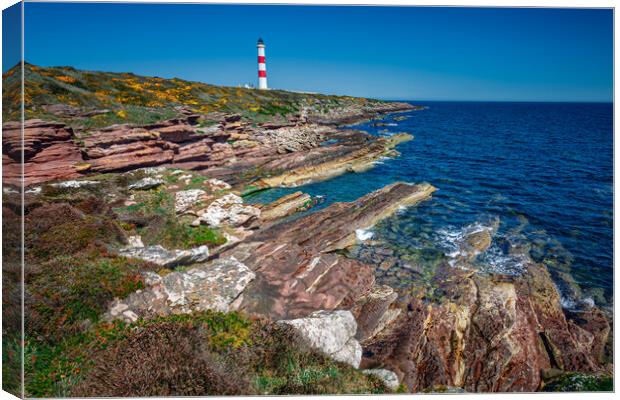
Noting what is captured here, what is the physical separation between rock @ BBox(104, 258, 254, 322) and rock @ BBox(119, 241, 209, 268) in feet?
2.08

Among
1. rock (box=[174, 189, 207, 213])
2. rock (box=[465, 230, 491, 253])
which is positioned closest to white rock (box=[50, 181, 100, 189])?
rock (box=[174, 189, 207, 213])

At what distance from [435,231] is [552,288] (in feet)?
13.6

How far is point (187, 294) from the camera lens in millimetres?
8797

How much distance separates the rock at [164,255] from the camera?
9883 mm

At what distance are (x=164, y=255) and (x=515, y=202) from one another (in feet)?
43.7

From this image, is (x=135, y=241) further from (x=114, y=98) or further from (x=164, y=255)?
(x=114, y=98)

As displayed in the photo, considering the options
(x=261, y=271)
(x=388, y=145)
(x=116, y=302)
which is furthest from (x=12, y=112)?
(x=388, y=145)

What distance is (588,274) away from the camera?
10.9m

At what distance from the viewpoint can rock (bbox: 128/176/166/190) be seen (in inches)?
605

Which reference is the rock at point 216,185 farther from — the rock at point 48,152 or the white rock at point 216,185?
the rock at point 48,152

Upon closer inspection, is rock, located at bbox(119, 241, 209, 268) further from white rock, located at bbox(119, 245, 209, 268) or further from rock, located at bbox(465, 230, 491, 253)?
rock, located at bbox(465, 230, 491, 253)

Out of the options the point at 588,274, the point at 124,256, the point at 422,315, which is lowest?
the point at 422,315

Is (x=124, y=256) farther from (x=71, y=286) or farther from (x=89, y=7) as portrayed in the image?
(x=89, y=7)

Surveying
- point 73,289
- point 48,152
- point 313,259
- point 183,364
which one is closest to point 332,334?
point 313,259
